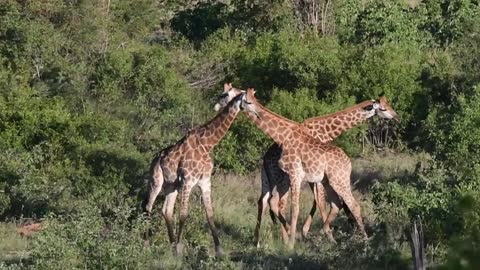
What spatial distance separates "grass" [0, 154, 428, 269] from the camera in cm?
1083

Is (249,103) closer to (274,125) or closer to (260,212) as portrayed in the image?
(274,125)

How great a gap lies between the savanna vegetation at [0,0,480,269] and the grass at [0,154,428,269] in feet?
0.10

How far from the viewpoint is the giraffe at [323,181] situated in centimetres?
1321

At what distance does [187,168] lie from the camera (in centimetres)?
1269

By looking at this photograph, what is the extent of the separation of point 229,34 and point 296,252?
1312 centimetres

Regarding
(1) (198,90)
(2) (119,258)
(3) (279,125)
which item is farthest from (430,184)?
(1) (198,90)

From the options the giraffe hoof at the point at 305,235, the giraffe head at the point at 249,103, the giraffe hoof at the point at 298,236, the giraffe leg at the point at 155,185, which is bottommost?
the giraffe hoof at the point at 298,236

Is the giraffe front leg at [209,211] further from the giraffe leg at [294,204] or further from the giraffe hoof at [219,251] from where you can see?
the giraffe leg at [294,204]

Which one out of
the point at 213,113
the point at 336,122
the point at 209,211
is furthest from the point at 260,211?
the point at 213,113

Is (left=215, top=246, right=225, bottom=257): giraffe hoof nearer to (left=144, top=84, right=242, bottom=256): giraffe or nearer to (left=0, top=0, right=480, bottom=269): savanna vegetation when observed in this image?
(left=0, top=0, right=480, bottom=269): savanna vegetation

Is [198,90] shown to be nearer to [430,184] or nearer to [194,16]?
[194,16]

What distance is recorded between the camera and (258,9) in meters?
26.1

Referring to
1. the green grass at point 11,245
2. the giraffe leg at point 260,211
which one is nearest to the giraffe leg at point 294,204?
the giraffe leg at point 260,211

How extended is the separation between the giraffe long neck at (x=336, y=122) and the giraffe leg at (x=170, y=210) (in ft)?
6.25
